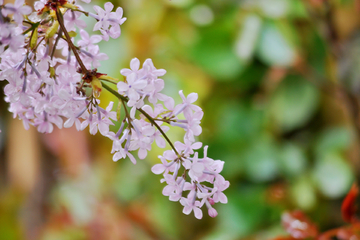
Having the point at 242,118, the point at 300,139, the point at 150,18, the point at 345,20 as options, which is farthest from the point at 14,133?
the point at 345,20

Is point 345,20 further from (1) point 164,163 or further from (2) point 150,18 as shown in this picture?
(1) point 164,163

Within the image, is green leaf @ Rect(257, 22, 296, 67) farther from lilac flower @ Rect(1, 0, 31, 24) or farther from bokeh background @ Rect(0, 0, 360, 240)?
lilac flower @ Rect(1, 0, 31, 24)

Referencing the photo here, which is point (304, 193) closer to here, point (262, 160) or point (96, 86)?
point (262, 160)

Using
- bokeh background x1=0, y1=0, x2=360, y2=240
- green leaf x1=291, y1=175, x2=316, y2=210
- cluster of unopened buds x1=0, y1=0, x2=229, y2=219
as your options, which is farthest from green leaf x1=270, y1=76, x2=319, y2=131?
cluster of unopened buds x1=0, y1=0, x2=229, y2=219

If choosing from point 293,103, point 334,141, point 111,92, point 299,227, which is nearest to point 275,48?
point 293,103

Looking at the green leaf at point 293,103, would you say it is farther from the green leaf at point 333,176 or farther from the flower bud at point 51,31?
the flower bud at point 51,31

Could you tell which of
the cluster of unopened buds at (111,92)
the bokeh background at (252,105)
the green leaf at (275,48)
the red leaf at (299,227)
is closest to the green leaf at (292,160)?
the bokeh background at (252,105)
